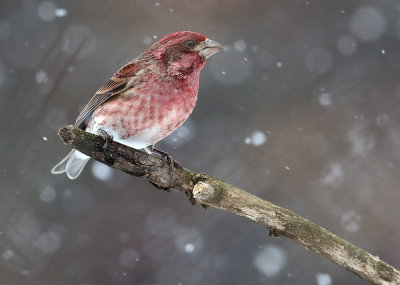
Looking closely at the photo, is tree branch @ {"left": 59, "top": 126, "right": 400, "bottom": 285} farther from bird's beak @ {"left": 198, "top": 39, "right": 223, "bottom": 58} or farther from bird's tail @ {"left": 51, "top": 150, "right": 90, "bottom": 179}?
bird's tail @ {"left": 51, "top": 150, "right": 90, "bottom": 179}

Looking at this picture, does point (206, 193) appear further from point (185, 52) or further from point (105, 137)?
point (185, 52)

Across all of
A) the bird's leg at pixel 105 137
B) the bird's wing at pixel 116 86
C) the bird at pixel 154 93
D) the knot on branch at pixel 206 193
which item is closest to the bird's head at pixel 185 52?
the bird at pixel 154 93

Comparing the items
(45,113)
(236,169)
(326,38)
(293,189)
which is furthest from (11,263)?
(326,38)

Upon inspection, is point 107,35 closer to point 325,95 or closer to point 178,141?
point 178,141

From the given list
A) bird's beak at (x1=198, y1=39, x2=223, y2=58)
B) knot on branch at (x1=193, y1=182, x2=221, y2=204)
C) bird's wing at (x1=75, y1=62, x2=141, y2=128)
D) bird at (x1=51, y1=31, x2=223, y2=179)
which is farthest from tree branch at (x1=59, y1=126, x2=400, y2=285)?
bird's beak at (x1=198, y1=39, x2=223, y2=58)

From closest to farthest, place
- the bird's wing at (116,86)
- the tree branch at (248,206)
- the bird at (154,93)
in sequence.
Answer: the tree branch at (248,206) → the bird at (154,93) → the bird's wing at (116,86)

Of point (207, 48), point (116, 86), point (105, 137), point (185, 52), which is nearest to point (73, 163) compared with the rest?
point (116, 86)

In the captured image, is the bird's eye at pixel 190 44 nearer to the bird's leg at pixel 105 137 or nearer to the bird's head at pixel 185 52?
the bird's head at pixel 185 52
